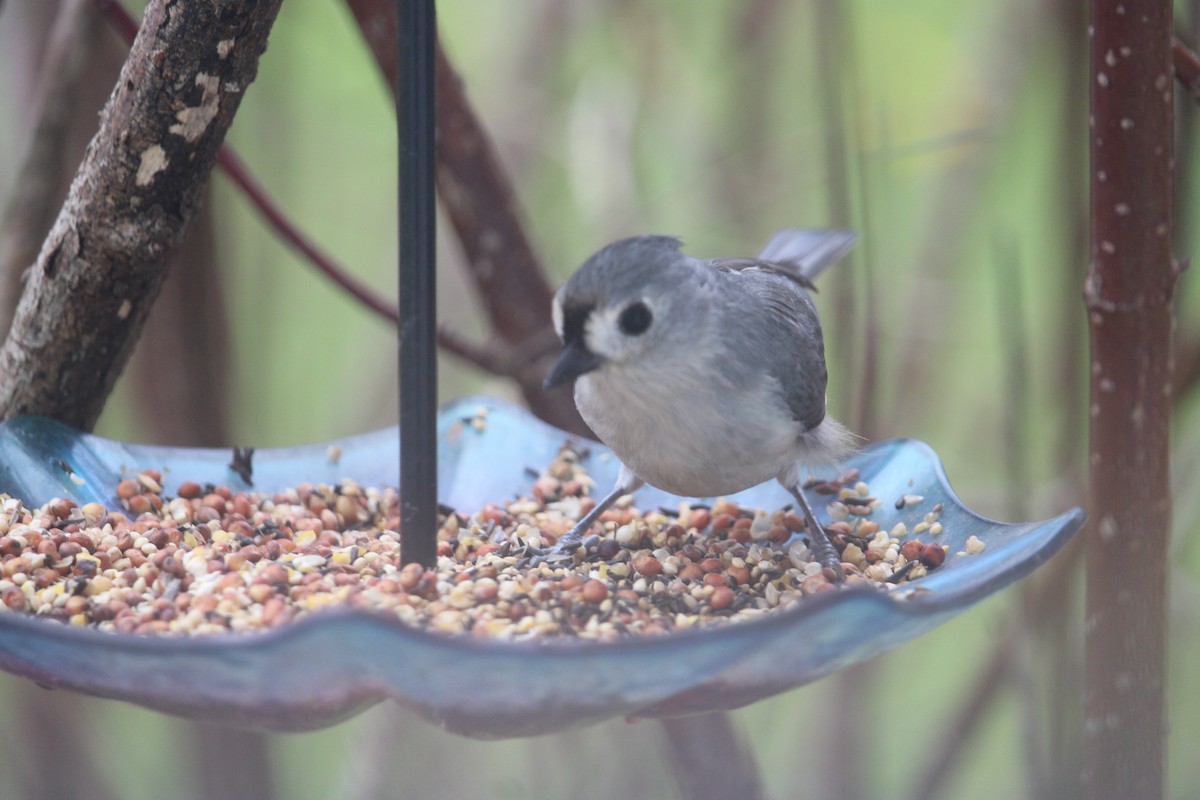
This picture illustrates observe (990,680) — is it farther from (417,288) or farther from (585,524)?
(417,288)

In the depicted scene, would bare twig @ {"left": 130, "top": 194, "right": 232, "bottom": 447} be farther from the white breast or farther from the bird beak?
the bird beak

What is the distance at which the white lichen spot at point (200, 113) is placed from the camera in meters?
1.61

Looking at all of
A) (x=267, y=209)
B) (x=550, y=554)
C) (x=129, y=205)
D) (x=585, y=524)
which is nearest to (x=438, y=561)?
(x=550, y=554)

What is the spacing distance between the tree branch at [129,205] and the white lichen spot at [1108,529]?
1378mm

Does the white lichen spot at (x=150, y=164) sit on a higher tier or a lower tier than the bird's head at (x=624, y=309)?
higher

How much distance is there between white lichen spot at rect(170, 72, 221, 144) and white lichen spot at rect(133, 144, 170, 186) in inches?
1.7

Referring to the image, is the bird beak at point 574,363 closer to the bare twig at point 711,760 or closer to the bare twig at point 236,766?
the bare twig at point 711,760

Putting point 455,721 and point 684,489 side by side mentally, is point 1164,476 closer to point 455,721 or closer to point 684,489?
point 684,489

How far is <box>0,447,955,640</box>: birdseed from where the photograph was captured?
137 cm

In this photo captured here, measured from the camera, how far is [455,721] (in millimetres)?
1200

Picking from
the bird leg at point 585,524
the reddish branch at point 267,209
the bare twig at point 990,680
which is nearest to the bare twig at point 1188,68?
the bird leg at point 585,524

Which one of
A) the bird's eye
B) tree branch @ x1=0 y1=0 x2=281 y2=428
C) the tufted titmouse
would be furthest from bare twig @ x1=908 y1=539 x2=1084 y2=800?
tree branch @ x1=0 y1=0 x2=281 y2=428

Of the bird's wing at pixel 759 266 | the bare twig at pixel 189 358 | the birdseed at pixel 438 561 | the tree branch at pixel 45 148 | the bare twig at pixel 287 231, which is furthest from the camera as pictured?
the bare twig at pixel 189 358

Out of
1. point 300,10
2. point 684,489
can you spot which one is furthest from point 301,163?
point 684,489
